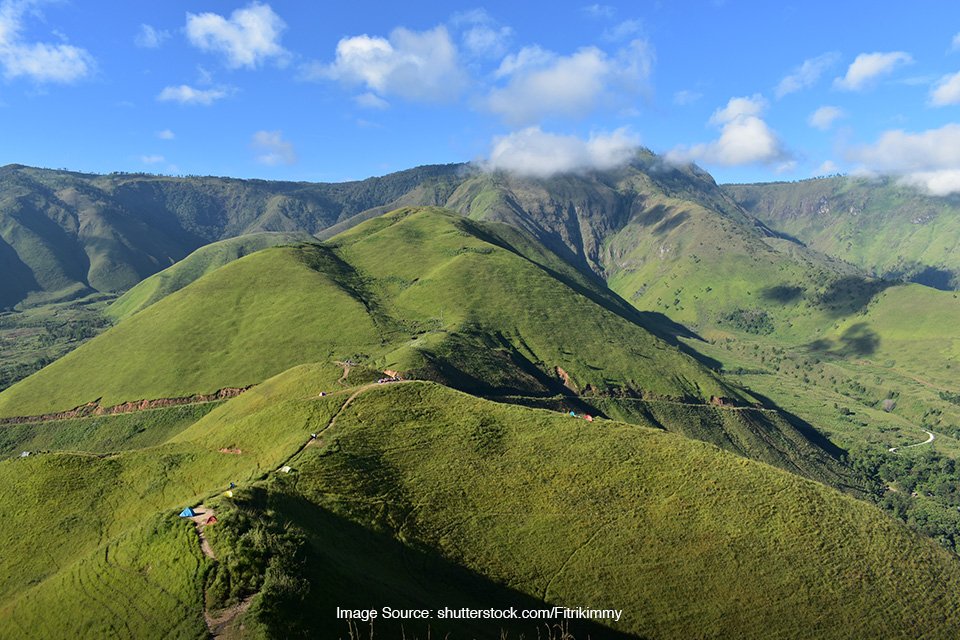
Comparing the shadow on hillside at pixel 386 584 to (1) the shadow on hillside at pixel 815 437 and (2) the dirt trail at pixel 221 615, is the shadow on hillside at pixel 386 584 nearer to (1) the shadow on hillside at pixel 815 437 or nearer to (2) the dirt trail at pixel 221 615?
(2) the dirt trail at pixel 221 615

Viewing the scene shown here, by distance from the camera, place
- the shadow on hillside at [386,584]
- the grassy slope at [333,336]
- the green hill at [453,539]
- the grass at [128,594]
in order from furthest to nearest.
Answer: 1. the grassy slope at [333,336]
2. the green hill at [453,539]
3. the shadow on hillside at [386,584]
4. the grass at [128,594]

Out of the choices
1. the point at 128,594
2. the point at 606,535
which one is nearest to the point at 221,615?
the point at 128,594

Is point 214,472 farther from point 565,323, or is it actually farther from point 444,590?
point 565,323

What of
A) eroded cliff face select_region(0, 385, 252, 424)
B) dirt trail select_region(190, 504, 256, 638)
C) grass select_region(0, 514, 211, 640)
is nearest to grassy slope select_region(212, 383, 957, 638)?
dirt trail select_region(190, 504, 256, 638)

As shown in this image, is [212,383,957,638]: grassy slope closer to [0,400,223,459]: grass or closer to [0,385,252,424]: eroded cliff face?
[0,400,223,459]: grass

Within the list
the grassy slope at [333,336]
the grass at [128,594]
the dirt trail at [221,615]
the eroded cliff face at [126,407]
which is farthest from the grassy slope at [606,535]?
the eroded cliff face at [126,407]

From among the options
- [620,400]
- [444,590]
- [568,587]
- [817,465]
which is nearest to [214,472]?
[444,590]
